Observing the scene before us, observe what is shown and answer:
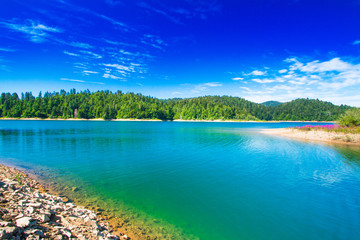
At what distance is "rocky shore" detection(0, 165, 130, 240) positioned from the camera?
479cm

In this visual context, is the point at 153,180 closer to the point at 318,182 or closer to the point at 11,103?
the point at 318,182

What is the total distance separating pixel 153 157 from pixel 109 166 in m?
5.21

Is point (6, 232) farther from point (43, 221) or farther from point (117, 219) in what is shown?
point (117, 219)

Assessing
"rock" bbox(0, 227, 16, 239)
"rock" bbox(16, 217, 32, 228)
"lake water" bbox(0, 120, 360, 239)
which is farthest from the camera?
"lake water" bbox(0, 120, 360, 239)

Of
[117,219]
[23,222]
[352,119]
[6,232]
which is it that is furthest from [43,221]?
[352,119]

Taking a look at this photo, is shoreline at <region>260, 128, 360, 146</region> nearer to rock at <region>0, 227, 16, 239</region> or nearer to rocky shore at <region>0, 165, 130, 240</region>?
rocky shore at <region>0, 165, 130, 240</region>

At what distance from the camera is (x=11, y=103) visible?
170 metres

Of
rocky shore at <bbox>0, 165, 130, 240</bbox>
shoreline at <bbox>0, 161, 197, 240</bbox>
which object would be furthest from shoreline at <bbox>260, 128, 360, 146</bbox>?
rocky shore at <bbox>0, 165, 130, 240</bbox>

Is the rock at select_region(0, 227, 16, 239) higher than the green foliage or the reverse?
the reverse

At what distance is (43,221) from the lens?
581 cm

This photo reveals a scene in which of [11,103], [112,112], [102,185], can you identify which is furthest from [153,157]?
[11,103]

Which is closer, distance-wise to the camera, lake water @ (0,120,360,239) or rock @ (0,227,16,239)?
rock @ (0,227,16,239)

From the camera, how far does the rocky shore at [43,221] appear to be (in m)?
4.79

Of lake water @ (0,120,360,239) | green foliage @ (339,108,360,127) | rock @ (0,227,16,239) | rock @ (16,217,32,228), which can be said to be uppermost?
green foliage @ (339,108,360,127)
